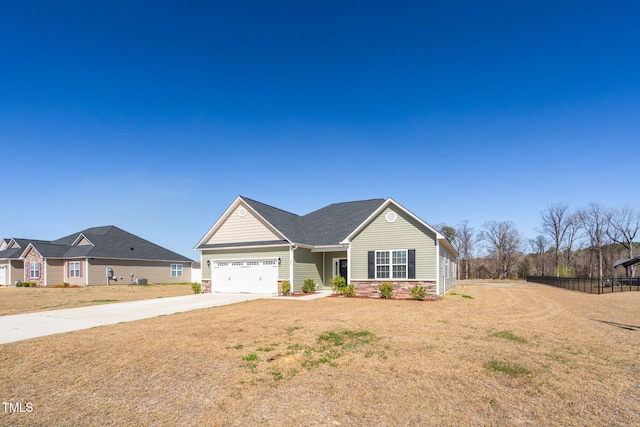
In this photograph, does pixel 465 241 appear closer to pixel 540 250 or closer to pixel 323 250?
pixel 540 250

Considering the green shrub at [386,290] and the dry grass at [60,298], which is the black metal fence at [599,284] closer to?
the green shrub at [386,290]

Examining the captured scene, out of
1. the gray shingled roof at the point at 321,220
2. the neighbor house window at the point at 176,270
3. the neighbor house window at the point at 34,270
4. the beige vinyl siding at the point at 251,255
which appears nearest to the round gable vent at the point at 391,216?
the gray shingled roof at the point at 321,220

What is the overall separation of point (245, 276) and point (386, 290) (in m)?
8.98

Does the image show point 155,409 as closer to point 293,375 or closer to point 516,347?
point 293,375

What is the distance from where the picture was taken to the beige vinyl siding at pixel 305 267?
836 inches

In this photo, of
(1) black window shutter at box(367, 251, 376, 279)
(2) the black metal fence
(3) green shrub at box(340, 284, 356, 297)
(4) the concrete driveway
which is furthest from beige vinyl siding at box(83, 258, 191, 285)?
(2) the black metal fence

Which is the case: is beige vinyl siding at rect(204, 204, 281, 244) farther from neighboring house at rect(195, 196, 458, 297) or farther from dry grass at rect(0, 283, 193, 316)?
dry grass at rect(0, 283, 193, 316)

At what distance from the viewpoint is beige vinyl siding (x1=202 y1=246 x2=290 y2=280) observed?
2120cm

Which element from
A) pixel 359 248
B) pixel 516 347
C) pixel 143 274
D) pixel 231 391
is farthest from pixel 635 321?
pixel 143 274

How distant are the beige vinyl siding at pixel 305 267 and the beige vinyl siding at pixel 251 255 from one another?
0.58 meters

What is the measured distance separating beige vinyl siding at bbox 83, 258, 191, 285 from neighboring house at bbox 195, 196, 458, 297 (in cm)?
1645

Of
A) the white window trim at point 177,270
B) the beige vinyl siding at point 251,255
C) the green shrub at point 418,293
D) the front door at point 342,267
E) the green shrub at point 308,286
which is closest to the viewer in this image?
the green shrub at point 418,293

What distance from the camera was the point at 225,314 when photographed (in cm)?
1343

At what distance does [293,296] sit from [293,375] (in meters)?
14.0
